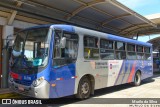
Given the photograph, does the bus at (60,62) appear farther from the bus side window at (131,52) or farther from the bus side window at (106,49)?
the bus side window at (131,52)

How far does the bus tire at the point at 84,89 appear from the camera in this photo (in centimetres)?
888

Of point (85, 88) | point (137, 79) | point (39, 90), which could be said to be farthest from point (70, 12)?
point (39, 90)

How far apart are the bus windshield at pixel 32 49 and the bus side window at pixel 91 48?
1995mm

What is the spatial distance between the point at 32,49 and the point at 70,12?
6.34 metres

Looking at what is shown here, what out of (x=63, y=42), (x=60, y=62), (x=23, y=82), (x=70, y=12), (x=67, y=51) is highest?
(x=70, y=12)

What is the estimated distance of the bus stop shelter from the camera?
11258 mm

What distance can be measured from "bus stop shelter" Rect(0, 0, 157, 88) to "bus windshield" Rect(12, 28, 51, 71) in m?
2.62

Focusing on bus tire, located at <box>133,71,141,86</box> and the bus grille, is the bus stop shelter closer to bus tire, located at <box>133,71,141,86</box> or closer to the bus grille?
Answer: the bus grille

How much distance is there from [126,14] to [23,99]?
29.6 feet

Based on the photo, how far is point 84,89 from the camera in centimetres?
920

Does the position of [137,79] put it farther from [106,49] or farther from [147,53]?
[106,49]

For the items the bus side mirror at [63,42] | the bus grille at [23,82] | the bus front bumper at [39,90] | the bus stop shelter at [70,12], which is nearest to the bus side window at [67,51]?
the bus side mirror at [63,42]

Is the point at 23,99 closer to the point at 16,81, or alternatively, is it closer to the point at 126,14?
the point at 16,81

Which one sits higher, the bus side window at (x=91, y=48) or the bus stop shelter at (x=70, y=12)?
the bus stop shelter at (x=70, y=12)
